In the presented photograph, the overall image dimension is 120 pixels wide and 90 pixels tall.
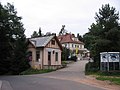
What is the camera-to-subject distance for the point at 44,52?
54.1 meters

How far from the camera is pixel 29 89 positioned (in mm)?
20125

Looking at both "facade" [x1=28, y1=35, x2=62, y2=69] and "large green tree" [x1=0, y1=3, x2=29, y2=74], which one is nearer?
"large green tree" [x1=0, y1=3, x2=29, y2=74]

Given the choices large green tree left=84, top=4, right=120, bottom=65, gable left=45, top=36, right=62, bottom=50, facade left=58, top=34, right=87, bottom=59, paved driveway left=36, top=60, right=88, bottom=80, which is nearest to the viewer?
paved driveway left=36, top=60, right=88, bottom=80

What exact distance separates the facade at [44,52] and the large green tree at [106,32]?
38.8ft

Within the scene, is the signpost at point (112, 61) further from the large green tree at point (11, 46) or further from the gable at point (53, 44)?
the gable at point (53, 44)

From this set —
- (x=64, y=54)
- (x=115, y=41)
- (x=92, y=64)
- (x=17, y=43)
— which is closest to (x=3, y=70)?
(x=17, y=43)

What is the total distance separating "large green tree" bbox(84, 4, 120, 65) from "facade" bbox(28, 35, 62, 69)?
466 inches

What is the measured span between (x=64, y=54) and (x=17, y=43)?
2846 cm

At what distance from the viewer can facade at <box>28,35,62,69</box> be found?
177 ft

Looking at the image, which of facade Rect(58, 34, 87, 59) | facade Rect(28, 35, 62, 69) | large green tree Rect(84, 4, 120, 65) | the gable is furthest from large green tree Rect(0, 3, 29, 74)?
facade Rect(58, 34, 87, 59)

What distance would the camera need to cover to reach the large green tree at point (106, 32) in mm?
40594

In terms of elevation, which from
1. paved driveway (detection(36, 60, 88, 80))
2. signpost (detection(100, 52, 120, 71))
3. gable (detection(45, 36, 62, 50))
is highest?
gable (detection(45, 36, 62, 50))

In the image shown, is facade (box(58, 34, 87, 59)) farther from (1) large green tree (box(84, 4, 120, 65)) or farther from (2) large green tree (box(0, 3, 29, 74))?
(1) large green tree (box(84, 4, 120, 65))

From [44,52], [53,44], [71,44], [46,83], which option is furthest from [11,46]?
[71,44]
